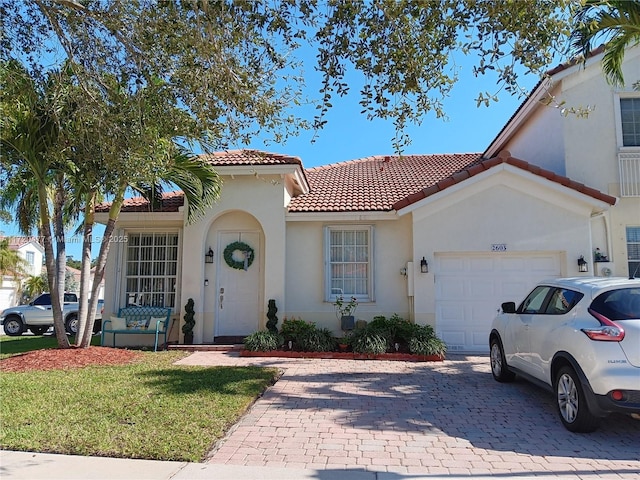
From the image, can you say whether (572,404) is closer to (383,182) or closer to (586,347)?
(586,347)

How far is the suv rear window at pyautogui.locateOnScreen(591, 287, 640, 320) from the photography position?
474cm

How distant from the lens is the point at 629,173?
35.1 ft

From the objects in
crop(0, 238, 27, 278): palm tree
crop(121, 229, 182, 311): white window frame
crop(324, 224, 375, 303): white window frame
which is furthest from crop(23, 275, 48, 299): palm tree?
crop(324, 224, 375, 303): white window frame

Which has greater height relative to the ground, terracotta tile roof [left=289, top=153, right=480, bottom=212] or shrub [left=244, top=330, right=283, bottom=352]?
terracotta tile roof [left=289, top=153, right=480, bottom=212]

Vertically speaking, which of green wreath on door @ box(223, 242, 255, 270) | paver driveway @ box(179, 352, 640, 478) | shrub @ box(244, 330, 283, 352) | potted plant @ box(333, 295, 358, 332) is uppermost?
green wreath on door @ box(223, 242, 255, 270)

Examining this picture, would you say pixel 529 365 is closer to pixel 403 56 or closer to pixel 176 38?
pixel 403 56

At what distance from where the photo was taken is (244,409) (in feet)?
19.0

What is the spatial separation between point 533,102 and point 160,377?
36.7ft

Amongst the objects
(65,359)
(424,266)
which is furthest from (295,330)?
(65,359)

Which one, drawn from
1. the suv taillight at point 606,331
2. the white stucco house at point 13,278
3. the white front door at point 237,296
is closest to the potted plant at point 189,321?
the white front door at point 237,296

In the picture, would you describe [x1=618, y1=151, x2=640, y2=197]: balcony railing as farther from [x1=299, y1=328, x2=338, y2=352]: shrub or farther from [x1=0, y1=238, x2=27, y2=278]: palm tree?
[x1=0, y1=238, x2=27, y2=278]: palm tree

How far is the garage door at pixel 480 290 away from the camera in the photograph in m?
10.4

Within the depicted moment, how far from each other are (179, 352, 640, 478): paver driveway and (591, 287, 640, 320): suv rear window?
136cm

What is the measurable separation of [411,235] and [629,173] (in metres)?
5.45
